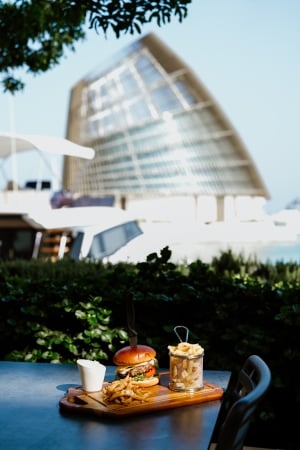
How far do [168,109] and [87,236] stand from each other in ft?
164

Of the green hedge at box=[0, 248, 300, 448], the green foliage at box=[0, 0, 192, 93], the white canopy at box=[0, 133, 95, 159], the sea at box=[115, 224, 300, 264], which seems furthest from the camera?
the sea at box=[115, 224, 300, 264]

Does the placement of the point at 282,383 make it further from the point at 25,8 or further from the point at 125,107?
the point at 125,107

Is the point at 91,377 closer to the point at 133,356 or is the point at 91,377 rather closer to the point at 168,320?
the point at 133,356

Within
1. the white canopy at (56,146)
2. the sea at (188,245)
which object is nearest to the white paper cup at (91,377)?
the sea at (188,245)

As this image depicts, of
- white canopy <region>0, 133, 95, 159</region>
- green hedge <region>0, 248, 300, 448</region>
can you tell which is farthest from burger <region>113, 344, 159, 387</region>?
white canopy <region>0, 133, 95, 159</region>

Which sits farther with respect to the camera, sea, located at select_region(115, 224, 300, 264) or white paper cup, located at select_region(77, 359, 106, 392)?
sea, located at select_region(115, 224, 300, 264)

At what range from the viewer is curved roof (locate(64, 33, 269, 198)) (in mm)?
58219

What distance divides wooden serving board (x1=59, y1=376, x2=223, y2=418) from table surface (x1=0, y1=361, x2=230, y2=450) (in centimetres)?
2

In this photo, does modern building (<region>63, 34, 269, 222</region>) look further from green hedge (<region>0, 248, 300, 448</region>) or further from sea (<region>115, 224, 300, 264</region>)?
green hedge (<region>0, 248, 300, 448</region>)

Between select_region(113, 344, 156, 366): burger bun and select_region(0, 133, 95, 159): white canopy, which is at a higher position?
select_region(0, 133, 95, 159): white canopy

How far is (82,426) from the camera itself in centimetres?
199

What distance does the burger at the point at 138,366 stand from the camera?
7.80 feet

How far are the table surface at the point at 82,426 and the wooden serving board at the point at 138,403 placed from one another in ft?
0.06

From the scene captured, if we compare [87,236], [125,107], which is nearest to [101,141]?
[125,107]
